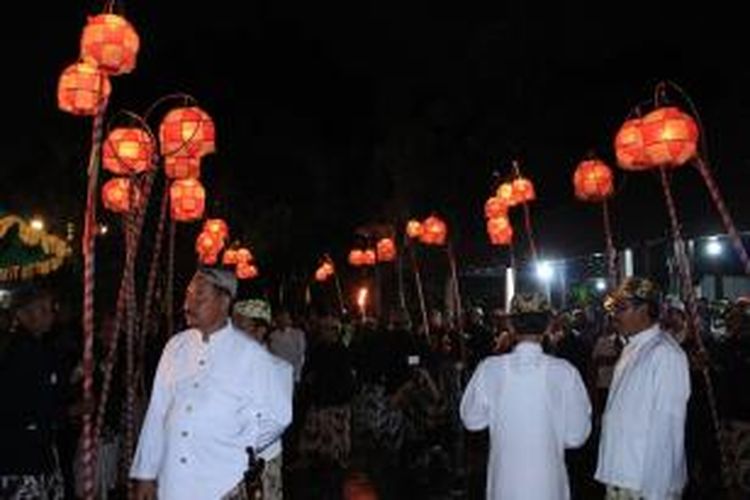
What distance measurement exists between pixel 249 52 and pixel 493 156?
14.4m

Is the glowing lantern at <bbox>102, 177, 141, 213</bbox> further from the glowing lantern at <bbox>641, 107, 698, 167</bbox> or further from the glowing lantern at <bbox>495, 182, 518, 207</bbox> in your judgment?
the glowing lantern at <bbox>641, 107, 698, 167</bbox>

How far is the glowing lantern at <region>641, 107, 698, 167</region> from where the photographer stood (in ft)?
40.7

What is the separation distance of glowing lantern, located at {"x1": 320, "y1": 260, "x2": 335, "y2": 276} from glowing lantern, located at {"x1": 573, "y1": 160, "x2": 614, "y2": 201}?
25.6 metres

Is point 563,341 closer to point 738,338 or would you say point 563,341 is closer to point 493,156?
point 738,338

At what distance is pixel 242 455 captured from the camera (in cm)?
615

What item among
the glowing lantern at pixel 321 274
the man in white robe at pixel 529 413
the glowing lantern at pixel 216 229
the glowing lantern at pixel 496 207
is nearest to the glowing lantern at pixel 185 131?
the glowing lantern at pixel 496 207

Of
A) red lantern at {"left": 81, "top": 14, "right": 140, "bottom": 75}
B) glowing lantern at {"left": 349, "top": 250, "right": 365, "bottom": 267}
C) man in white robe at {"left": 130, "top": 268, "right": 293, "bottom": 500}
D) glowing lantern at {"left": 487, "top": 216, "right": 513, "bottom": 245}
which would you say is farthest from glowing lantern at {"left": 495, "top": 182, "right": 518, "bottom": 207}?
man in white robe at {"left": 130, "top": 268, "right": 293, "bottom": 500}

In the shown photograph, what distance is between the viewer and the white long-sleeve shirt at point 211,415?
6.06 m

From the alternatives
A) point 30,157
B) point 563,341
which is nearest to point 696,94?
point 563,341

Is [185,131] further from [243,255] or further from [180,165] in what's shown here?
[243,255]

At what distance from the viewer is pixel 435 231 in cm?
2622

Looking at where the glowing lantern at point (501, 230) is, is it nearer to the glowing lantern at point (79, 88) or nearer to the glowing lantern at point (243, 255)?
the glowing lantern at point (79, 88)

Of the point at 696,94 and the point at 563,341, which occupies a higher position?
the point at 696,94

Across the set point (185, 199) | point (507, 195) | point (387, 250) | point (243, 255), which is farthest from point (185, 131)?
point (243, 255)
